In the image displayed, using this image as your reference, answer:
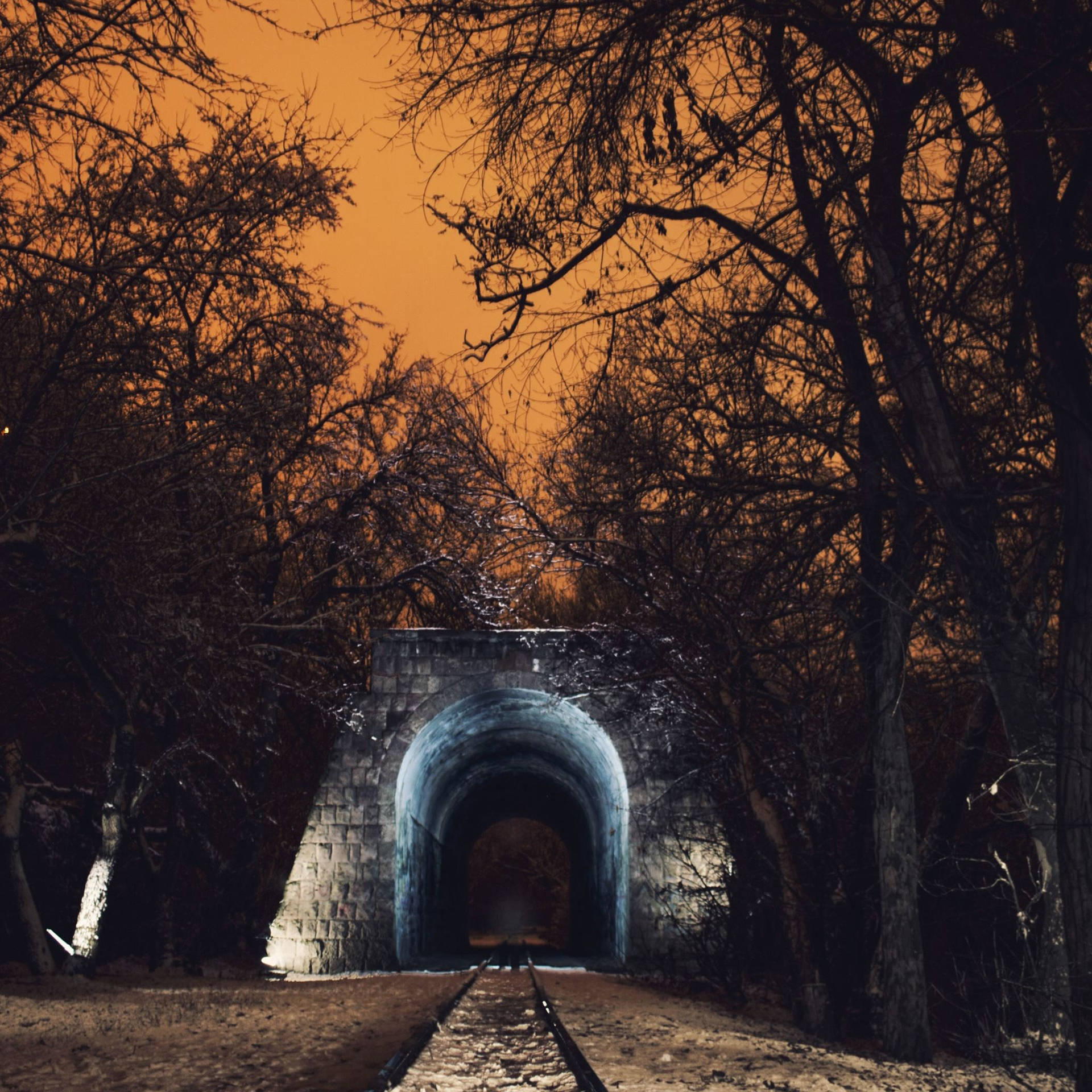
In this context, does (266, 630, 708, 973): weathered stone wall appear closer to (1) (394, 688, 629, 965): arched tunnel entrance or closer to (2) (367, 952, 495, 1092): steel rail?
(1) (394, 688, 629, 965): arched tunnel entrance

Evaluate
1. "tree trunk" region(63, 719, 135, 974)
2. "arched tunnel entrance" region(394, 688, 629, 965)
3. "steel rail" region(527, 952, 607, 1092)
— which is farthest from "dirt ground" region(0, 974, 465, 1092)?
"arched tunnel entrance" region(394, 688, 629, 965)

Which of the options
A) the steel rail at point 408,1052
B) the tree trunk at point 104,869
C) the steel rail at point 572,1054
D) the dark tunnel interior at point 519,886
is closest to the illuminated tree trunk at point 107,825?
the tree trunk at point 104,869

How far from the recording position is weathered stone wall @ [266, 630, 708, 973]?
50.9 ft

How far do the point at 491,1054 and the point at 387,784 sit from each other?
9.25 m

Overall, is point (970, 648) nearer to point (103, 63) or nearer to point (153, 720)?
point (103, 63)

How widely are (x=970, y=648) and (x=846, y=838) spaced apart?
12.7ft

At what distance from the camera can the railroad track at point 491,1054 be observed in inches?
228

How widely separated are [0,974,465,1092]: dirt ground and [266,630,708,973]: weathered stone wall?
12.0 feet

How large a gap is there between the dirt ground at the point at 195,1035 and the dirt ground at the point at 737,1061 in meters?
1.48

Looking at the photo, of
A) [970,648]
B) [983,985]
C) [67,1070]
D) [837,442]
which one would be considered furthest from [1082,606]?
[67,1070]

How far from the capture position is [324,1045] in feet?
24.2

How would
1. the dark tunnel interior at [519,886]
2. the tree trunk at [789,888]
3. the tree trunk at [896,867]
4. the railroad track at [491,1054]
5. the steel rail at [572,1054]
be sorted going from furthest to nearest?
1. the dark tunnel interior at [519,886]
2. the tree trunk at [789,888]
3. the tree trunk at [896,867]
4. the railroad track at [491,1054]
5. the steel rail at [572,1054]

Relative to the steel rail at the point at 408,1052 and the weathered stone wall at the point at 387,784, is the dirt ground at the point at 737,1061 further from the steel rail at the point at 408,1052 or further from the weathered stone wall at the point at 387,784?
the weathered stone wall at the point at 387,784

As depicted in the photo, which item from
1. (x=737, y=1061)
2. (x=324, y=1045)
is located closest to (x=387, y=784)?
(x=324, y=1045)
